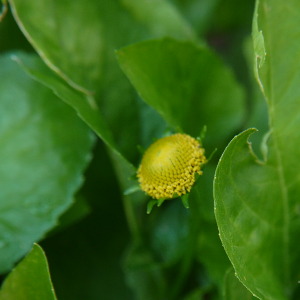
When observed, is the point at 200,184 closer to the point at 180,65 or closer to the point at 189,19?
the point at 180,65

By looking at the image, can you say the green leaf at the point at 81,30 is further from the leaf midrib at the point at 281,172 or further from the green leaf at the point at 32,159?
the leaf midrib at the point at 281,172

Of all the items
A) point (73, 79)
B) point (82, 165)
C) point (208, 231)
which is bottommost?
point (208, 231)

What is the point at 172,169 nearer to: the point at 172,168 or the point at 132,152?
the point at 172,168

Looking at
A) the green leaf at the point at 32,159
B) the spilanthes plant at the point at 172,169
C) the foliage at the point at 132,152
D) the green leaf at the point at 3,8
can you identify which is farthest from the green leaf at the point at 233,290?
the green leaf at the point at 3,8

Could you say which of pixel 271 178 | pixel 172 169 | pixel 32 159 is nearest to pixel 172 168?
pixel 172 169

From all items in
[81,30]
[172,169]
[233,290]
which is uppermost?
[81,30]

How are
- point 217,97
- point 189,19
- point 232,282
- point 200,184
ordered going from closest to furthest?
point 232,282
point 200,184
point 217,97
point 189,19

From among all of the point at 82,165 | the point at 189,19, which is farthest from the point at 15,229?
the point at 189,19
